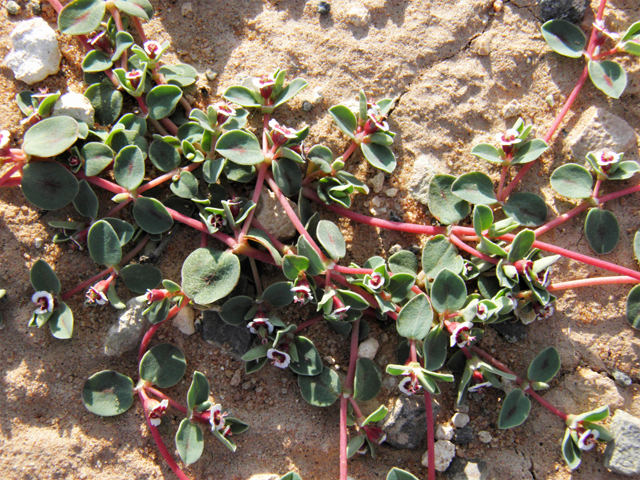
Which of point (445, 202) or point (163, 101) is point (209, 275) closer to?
point (163, 101)

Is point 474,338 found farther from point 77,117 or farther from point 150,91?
point 77,117


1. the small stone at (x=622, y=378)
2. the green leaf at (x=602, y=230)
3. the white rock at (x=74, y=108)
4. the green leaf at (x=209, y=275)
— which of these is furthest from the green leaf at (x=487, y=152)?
the white rock at (x=74, y=108)

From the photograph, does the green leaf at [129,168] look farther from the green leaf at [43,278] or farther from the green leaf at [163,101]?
the green leaf at [43,278]

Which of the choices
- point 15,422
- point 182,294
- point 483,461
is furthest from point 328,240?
point 15,422

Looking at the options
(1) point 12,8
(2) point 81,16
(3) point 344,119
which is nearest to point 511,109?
(3) point 344,119

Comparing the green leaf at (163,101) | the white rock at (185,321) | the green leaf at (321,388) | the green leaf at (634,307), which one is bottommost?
the white rock at (185,321)

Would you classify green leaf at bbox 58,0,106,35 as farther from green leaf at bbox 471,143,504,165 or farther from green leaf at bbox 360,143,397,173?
green leaf at bbox 471,143,504,165

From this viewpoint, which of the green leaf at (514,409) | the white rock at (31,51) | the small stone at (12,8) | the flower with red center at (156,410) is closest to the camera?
the flower with red center at (156,410)
